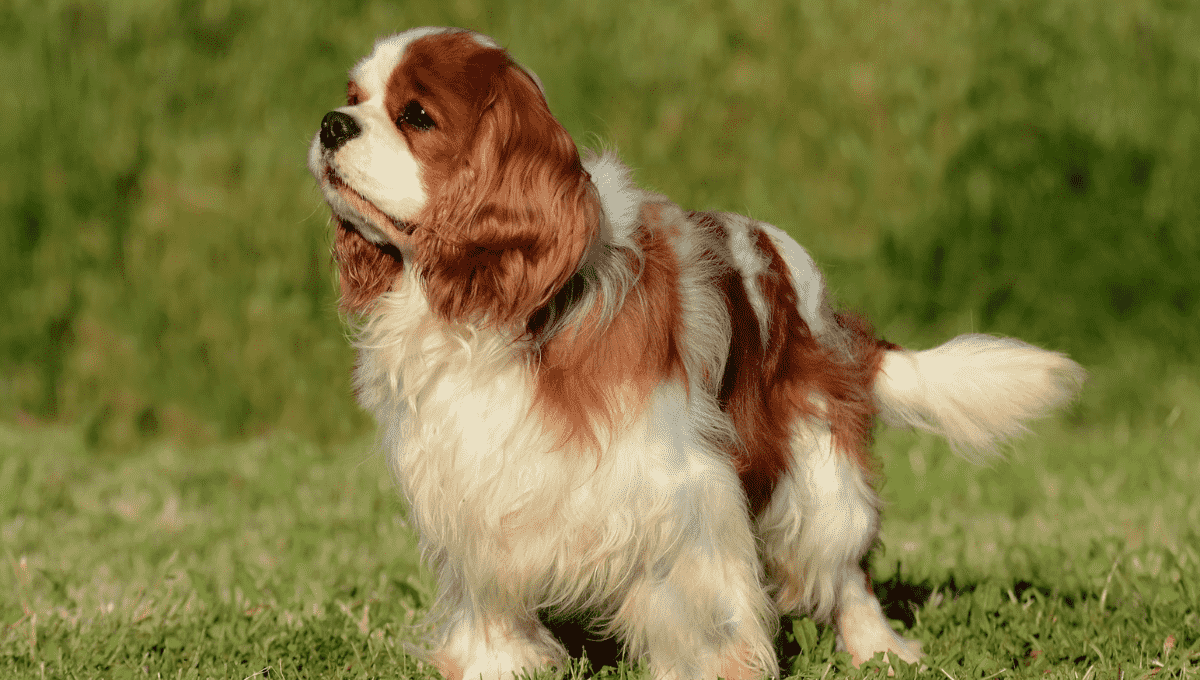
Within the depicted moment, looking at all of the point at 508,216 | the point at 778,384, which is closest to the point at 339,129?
the point at 508,216

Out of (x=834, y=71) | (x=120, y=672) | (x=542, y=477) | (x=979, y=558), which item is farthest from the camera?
(x=834, y=71)

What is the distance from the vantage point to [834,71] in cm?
774

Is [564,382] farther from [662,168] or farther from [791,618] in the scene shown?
[662,168]

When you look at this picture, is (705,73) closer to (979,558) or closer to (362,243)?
(979,558)

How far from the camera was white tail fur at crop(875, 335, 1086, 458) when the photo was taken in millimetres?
3465

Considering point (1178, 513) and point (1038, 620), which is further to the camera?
point (1178, 513)

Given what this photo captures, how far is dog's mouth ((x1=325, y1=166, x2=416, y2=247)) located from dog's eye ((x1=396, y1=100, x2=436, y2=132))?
7.3 inches

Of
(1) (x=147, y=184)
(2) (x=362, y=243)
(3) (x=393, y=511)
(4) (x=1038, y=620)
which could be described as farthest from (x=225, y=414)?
(4) (x=1038, y=620)

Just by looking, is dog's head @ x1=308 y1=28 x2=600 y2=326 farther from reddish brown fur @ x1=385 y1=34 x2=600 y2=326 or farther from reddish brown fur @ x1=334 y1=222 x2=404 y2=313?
reddish brown fur @ x1=334 y1=222 x2=404 y2=313

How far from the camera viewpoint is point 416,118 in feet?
9.16

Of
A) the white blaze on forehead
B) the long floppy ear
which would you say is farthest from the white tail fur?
the white blaze on forehead

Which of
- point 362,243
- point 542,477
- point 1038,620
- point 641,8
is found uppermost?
point 641,8

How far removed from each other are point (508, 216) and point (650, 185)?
3.84m

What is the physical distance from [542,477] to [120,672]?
1337 mm
